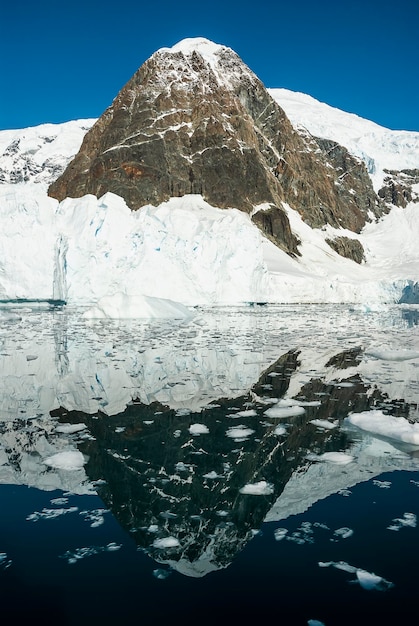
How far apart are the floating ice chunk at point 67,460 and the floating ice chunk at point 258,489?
1.81 m

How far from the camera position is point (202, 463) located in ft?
18.2

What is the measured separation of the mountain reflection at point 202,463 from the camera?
13.5 ft

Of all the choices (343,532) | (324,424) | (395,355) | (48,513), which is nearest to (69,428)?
(48,513)

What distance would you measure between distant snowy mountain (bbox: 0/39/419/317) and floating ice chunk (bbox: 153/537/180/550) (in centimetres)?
2031

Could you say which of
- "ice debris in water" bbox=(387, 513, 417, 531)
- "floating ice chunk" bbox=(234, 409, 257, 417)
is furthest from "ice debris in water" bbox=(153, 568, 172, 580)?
"floating ice chunk" bbox=(234, 409, 257, 417)

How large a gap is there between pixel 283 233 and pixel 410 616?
69943mm

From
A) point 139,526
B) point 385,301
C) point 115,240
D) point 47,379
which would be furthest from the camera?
point 385,301

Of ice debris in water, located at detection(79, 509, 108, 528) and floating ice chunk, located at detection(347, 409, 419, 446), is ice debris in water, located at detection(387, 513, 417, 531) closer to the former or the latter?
floating ice chunk, located at detection(347, 409, 419, 446)

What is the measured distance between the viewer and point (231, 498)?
4.74 meters

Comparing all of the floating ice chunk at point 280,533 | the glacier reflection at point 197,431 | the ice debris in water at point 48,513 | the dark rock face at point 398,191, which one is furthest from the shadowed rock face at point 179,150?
the floating ice chunk at point 280,533

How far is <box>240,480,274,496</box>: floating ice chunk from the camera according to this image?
4.84 m

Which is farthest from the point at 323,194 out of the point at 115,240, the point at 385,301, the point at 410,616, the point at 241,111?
the point at 410,616

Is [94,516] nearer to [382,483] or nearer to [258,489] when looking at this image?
[258,489]

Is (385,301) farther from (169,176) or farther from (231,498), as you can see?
(231,498)
